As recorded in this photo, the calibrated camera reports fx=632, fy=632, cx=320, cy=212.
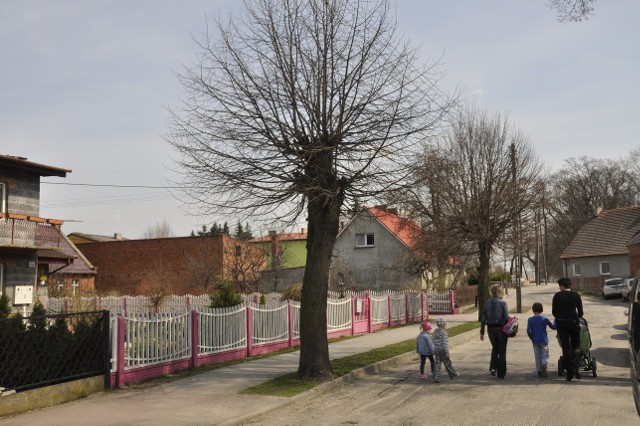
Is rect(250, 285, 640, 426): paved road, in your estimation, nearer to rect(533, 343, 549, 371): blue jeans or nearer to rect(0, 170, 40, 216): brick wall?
rect(533, 343, 549, 371): blue jeans

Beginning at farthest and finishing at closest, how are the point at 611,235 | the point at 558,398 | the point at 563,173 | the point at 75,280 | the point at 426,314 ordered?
the point at 563,173
the point at 611,235
the point at 75,280
the point at 426,314
the point at 558,398

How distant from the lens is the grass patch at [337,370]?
10.1 metres

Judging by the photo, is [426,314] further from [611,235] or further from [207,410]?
[611,235]

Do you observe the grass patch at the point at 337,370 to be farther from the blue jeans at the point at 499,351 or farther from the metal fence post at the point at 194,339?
the blue jeans at the point at 499,351

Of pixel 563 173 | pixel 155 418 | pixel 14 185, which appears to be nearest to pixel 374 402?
pixel 155 418

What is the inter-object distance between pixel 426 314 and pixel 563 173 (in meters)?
49.5

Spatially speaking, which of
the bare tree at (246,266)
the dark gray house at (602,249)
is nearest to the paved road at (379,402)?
the bare tree at (246,266)

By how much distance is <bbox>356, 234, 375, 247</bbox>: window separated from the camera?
44875 millimetres

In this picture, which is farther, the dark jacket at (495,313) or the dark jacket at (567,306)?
the dark jacket at (495,313)

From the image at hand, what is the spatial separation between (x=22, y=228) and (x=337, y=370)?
14.3 metres

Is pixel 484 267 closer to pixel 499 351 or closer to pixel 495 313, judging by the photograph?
pixel 495 313

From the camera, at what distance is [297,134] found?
11.2m

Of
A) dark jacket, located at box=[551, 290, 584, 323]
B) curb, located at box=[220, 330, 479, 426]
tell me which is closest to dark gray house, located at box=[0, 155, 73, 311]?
curb, located at box=[220, 330, 479, 426]

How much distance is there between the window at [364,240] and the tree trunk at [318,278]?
33527 mm
